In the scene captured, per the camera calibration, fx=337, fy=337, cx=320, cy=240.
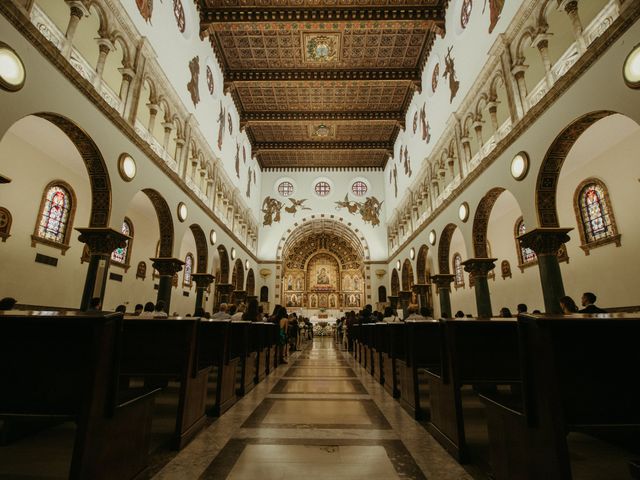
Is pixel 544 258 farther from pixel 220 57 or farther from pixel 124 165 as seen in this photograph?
pixel 220 57

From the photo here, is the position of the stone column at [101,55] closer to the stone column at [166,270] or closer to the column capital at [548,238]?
the stone column at [166,270]

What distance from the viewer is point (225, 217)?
56.0 ft

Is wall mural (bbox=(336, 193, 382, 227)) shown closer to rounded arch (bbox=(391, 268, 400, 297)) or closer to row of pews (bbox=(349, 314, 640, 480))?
rounded arch (bbox=(391, 268, 400, 297))

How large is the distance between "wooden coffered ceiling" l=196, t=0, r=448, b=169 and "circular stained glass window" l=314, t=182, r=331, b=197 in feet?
6.11

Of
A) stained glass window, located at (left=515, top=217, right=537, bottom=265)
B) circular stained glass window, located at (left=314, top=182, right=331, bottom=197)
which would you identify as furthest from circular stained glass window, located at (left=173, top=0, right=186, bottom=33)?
circular stained glass window, located at (left=314, top=182, right=331, bottom=197)

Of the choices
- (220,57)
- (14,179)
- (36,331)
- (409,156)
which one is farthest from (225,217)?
Answer: (36,331)

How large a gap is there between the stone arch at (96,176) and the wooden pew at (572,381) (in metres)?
8.19

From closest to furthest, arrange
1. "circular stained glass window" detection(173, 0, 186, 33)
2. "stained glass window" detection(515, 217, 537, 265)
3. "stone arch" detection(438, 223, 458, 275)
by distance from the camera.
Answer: "circular stained glass window" detection(173, 0, 186, 33)
"stained glass window" detection(515, 217, 537, 265)
"stone arch" detection(438, 223, 458, 275)

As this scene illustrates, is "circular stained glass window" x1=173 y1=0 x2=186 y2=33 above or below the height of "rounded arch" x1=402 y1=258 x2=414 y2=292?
above

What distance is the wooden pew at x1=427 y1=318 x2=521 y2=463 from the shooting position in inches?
124

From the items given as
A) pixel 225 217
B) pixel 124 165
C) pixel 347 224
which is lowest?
pixel 124 165

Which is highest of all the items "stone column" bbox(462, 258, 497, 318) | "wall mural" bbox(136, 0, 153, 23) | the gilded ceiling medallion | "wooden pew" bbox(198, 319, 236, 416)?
the gilded ceiling medallion

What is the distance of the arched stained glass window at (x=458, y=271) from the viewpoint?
17.4 meters

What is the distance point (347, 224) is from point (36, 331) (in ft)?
74.5
